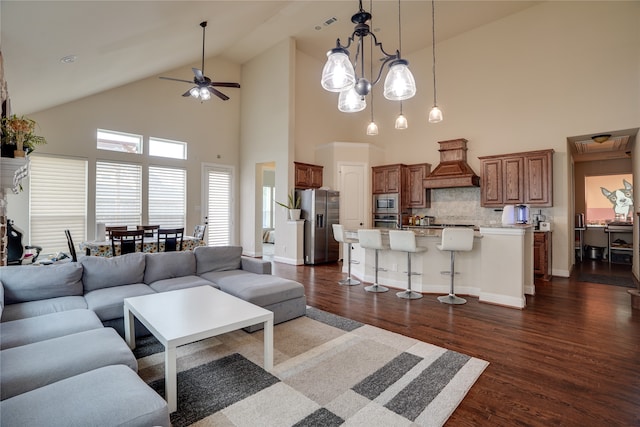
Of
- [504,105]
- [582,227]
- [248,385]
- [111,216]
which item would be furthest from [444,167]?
[111,216]

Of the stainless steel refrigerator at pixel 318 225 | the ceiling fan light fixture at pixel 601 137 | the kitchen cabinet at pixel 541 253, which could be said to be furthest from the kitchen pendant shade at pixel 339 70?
the ceiling fan light fixture at pixel 601 137

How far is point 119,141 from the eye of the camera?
6777 mm

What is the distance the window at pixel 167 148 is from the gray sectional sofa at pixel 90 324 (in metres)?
4.42

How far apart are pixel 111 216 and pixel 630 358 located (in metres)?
8.38

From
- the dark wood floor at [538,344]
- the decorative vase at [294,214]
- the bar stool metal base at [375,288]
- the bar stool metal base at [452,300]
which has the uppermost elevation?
the decorative vase at [294,214]

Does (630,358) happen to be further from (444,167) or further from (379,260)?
(444,167)

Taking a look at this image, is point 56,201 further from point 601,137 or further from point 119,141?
point 601,137

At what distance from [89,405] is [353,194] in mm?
7215

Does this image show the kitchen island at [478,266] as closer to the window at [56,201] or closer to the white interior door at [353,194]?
the white interior door at [353,194]

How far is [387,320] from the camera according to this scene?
3.54 m


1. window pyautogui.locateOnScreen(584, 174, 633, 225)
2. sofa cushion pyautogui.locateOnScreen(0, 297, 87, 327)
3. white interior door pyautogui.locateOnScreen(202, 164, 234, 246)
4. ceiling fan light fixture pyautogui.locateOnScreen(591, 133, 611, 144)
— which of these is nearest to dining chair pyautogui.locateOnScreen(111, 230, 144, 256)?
sofa cushion pyautogui.locateOnScreen(0, 297, 87, 327)

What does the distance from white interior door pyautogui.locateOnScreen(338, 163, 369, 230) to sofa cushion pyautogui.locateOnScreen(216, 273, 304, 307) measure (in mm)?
4578

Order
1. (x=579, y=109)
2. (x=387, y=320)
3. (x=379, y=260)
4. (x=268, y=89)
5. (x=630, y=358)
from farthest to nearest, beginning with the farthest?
(x=268, y=89) < (x=579, y=109) < (x=379, y=260) < (x=387, y=320) < (x=630, y=358)

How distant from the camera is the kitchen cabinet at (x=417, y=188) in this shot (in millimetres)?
7629
